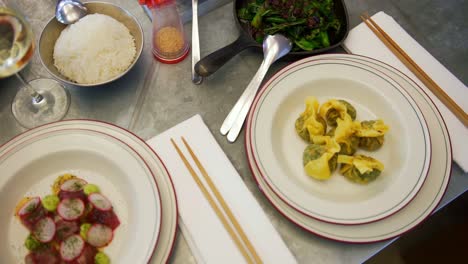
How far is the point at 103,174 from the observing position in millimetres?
816

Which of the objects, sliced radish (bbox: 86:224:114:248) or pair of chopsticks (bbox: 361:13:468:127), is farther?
pair of chopsticks (bbox: 361:13:468:127)

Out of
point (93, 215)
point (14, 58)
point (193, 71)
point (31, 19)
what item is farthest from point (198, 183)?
point (31, 19)

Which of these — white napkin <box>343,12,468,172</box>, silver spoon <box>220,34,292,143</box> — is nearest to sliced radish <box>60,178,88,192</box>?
silver spoon <box>220,34,292,143</box>

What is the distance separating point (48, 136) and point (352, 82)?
0.71 meters

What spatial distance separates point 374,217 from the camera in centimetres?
73

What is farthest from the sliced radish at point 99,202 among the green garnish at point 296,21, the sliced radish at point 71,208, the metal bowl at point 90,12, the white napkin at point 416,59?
the white napkin at point 416,59

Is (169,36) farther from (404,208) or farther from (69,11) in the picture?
(404,208)

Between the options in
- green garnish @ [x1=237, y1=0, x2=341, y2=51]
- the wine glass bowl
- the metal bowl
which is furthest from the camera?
green garnish @ [x1=237, y1=0, x2=341, y2=51]

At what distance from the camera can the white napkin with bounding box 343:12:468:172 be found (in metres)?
0.90

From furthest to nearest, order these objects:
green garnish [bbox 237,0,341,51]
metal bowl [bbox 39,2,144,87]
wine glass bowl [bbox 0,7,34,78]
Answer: green garnish [bbox 237,0,341,51] → metal bowl [bbox 39,2,144,87] → wine glass bowl [bbox 0,7,34,78]

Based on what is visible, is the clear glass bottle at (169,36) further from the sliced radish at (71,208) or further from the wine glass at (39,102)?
the sliced radish at (71,208)

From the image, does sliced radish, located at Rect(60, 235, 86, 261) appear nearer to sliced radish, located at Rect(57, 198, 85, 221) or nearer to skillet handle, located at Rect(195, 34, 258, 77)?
sliced radish, located at Rect(57, 198, 85, 221)

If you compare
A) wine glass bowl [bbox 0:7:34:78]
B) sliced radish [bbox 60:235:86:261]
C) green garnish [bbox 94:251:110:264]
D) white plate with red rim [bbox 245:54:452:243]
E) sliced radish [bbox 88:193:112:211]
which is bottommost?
white plate with red rim [bbox 245:54:452:243]

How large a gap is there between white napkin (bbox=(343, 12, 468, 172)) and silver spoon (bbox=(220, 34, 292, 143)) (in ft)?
0.65
